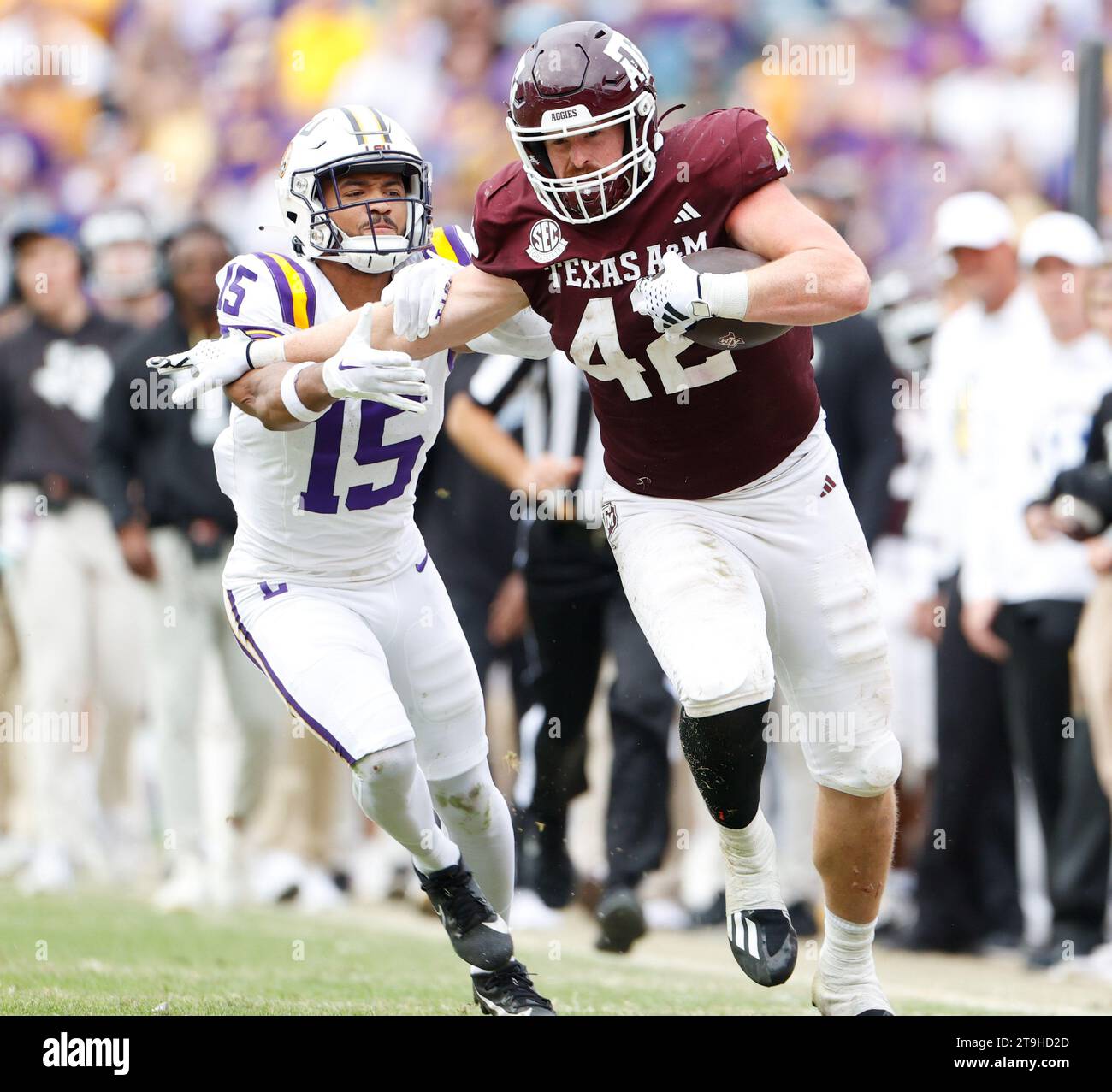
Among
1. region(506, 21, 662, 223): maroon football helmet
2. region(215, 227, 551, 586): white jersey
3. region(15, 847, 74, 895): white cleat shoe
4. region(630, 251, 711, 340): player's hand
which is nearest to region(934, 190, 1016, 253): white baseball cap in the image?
region(215, 227, 551, 586): white jersey

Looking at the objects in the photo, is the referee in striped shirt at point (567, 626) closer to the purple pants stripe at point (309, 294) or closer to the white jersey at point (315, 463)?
the white jersey at point (315, 463)

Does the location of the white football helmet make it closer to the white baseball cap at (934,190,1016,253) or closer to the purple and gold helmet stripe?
the purple and gold helmet stripe

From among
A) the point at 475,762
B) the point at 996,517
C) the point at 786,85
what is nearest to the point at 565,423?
the point at 996,517

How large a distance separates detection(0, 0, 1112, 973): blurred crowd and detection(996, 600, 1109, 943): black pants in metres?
0.01

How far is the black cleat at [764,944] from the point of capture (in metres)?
4.30

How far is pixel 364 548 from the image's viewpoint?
4836mm

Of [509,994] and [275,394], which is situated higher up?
[275,394]

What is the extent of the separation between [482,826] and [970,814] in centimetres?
245

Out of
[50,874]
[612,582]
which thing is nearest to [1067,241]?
[612,582]

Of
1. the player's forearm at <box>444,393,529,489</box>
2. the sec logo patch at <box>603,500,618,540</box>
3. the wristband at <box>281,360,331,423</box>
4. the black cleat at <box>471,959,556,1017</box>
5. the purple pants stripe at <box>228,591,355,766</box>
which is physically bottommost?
the black cleat at <box>471,959,556,1017</box>

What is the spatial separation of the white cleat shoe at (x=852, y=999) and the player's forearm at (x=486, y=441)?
243cm

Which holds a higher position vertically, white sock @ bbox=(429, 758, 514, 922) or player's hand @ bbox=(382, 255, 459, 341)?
player's hand @ bbox=(382, 255, 459, 341)

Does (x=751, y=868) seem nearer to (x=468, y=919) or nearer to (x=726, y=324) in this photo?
(x=468, y=919)

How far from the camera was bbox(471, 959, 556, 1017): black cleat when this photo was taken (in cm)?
466
